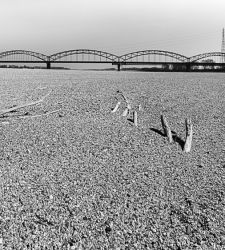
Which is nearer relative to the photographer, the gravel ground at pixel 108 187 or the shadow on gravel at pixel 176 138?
the gravel ground at pixel 108 187

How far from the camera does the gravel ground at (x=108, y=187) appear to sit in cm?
379

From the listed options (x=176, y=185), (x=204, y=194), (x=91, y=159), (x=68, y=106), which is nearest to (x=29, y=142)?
(x=91, y=159)

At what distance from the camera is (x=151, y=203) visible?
180 inches

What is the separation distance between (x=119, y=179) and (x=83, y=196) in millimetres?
901

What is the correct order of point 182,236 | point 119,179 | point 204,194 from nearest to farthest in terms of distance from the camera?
point 182,236 < point 204,194 < point 119,179

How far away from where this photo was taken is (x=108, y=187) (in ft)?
16.6

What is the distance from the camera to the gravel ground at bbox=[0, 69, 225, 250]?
3.79m

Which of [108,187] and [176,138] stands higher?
[176,138]

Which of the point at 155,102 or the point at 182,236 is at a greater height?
the point at 155,102

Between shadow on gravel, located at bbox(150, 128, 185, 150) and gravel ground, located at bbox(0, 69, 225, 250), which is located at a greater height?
shadow on gravel, located at bbox(150, 128, 185, 150)

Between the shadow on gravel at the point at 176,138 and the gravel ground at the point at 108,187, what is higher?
the shadow on gravel at the point at 176,138

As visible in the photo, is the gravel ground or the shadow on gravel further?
the shadow on gravel

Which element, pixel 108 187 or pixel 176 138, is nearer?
pixel 108 187

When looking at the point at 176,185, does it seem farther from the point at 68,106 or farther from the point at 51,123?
the point at 68,106
